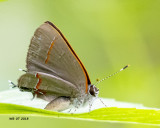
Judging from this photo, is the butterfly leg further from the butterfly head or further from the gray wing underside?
the butterfly head

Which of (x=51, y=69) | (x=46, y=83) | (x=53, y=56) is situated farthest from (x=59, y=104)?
(x=53, y=56)

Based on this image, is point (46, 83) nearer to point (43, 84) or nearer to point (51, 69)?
point (43, 84)

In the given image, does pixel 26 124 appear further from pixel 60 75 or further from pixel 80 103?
pixel 80 103

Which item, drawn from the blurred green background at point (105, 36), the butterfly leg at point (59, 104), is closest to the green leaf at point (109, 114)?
the butterfly leg at point (59, 104)

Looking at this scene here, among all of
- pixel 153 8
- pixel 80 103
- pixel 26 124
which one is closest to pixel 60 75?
pixel 80 103

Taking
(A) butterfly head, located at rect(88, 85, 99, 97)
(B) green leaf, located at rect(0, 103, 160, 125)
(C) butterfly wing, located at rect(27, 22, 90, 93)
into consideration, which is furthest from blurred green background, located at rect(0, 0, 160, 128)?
(B) green leaf, located at rect(0, 103, 160, 125)

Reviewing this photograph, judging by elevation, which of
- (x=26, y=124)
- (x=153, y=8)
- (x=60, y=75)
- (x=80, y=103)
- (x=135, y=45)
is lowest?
(x=26, y=124)

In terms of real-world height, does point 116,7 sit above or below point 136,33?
above
